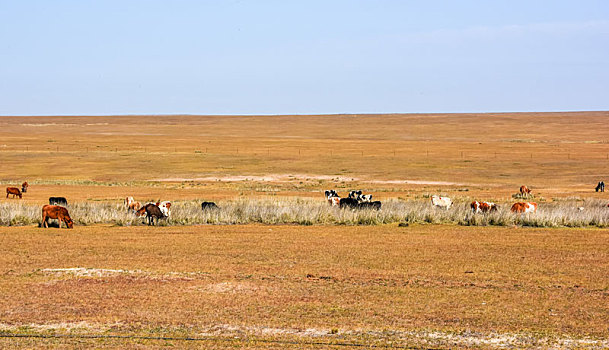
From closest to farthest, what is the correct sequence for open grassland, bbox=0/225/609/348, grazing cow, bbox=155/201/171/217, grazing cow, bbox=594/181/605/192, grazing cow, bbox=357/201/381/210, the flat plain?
the flat plain
open grassland, bbox=0/225/609/348
grazing cow, bbox=155/201/171/217
grazing cow, bbox=357/201/381/210
grazing cow, bbox=594/181/605/192

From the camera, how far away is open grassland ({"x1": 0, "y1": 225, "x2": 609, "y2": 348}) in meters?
12.0

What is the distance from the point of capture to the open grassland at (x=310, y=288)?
39.4ft

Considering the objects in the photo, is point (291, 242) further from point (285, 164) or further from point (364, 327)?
point (285, 164)

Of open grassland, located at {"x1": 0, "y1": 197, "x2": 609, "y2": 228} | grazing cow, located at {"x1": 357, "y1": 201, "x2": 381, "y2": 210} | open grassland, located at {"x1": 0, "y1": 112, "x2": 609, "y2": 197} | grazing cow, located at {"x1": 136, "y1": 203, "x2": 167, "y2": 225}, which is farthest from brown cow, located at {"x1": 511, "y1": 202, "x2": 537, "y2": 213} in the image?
open grassland, located at {"x1": 0, "y1": 112, "x2": 609, "y2": 197}

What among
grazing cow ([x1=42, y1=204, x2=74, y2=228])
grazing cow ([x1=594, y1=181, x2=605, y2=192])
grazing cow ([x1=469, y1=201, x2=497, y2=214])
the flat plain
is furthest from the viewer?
grazing cow ([x1=594, y1=181, x2=605, y2=192])

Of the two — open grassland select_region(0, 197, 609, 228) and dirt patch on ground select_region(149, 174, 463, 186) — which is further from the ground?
dirt patch on ground select_region(149, 174, 463, 186)

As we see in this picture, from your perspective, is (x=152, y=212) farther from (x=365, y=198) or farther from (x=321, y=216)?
(x=365, y=198)

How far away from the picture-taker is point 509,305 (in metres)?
13.9

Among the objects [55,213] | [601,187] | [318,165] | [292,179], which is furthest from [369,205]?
[318,165]

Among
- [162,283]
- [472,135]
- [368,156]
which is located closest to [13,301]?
[162,283]

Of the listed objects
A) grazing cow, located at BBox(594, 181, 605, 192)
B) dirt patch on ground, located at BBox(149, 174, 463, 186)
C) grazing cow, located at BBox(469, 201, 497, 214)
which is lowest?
grazing cow, located at BBox(469, 201, 497, 214)

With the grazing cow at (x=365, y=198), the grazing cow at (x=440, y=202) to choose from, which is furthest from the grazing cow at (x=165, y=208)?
the grazing cow at (x=440, y=202)

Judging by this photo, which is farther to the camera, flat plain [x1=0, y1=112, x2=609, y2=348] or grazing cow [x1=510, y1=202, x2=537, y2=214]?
grazing cow [x1=510, y1=202, x2=537, y2=214]

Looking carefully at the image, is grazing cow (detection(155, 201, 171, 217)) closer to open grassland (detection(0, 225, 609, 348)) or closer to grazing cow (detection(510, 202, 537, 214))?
open grassland (detection(0, 225, 609, 348))
